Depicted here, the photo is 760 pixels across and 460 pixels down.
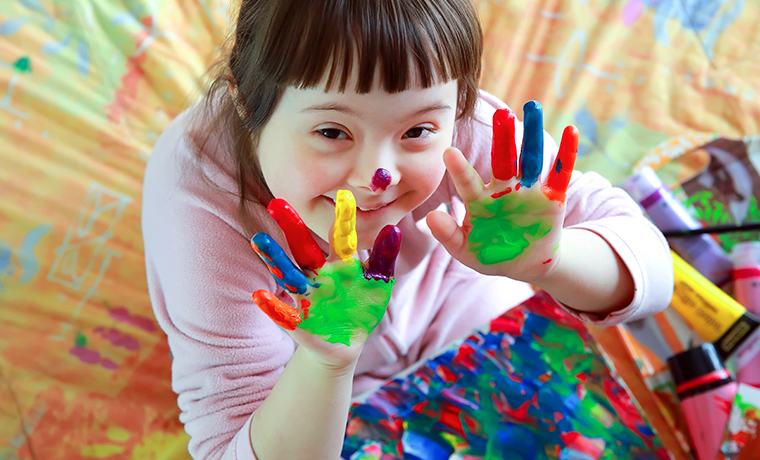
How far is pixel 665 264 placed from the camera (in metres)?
0.74

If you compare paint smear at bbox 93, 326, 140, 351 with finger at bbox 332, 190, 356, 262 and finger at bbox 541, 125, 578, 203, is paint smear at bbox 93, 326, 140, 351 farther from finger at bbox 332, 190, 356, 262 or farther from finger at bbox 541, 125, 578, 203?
finger at bbox 541, 125, 578, 203

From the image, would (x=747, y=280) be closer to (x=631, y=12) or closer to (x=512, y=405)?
(x=512, y=405)

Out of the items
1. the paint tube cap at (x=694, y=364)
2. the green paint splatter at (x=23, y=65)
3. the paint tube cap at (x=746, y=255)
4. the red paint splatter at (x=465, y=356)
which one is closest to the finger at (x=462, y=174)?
the red paint splatter at (x=465, y=356)

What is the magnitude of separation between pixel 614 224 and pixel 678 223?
389 millimetres

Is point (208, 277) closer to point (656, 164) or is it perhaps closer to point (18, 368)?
point (18, 368)

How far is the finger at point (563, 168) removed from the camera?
0.48 m

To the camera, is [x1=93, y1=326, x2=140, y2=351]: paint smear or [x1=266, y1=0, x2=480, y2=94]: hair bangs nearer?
[x1=266, y1=0, x2=480, y2=94]: hair bangs

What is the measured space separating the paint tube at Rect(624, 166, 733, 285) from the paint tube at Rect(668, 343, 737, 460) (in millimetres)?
170

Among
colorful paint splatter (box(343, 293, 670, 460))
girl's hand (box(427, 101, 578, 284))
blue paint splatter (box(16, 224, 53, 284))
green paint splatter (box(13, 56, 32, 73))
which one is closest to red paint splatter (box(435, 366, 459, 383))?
colorful paint splatter (box(343, 293, 670, 460))

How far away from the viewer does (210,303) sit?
0.65 metres

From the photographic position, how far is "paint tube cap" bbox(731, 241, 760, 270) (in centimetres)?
97

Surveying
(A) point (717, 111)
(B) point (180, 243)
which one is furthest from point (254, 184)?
(A) point (717, 111)

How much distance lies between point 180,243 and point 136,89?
1.77ft

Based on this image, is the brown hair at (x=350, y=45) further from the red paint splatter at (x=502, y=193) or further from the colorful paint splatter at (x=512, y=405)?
the colorful paint splatter at (x=512, y=405)
